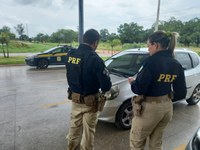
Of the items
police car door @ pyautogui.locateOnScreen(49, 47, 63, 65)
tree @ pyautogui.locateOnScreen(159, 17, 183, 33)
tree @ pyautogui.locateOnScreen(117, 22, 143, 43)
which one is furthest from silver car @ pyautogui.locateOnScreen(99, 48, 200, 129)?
tree @ pyautogui.locateOnScreen(117, 22, 143, 43)

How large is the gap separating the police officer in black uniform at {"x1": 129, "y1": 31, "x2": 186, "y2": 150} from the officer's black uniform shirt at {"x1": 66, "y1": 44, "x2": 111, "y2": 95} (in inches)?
15.6

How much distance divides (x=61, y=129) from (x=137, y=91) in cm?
229

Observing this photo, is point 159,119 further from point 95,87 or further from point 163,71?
point 95,87

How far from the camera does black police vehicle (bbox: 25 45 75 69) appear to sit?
Result: 37.9 feet

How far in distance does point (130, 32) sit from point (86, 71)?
5909cm

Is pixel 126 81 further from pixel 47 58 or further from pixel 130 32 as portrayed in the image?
pixel 130 32

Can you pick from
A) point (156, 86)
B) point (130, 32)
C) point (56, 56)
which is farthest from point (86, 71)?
point (130, 32)

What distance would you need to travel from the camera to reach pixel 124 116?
152 inches

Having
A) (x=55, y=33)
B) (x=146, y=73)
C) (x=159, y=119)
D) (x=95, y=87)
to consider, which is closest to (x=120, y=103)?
(x=95, y=87)

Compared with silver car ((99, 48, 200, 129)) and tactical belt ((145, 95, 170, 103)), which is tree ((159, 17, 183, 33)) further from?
tactical belt ((145, 95, 170, 103))

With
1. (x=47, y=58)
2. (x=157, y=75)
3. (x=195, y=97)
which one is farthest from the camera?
(x=47, y=58)

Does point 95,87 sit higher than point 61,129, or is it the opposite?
point 95,87

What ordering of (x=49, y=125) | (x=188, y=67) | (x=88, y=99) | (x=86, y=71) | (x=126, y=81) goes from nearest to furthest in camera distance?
1. (x=86, y=71)
2. (x=88, y=99)
3. (x=126, y=81)
4. (x=49, y=125)
5. (x=188, y=67)

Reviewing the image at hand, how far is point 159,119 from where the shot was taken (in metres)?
2.31
